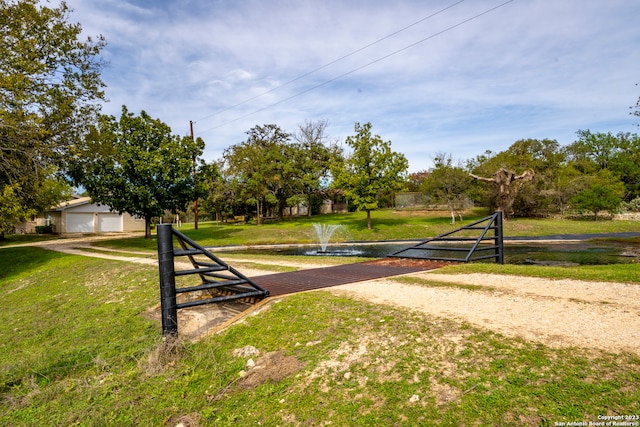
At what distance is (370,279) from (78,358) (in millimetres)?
5616

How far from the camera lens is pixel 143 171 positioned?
23.1 m

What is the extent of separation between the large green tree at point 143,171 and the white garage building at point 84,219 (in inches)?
510

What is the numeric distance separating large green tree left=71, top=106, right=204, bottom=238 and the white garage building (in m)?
12.9

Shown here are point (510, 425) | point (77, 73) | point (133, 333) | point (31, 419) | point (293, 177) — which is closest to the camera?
point (510, 425)

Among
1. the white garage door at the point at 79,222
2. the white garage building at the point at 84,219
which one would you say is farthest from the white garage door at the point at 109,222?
the white garage door at the point at 79,222

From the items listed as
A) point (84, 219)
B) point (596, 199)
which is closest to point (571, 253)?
point (596, 199)

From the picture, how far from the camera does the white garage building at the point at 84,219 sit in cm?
3631

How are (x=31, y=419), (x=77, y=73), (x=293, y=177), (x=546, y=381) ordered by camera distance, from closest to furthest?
(x=546, y=381)
(x=31, y=419)
(x=77, y=73)
(x=293, y=177)

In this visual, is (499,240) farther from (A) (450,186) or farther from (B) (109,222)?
(B) (109,222)

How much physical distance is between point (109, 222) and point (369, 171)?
2884 cm

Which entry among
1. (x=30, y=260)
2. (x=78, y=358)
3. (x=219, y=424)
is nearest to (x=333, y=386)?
(x=219, y=424)

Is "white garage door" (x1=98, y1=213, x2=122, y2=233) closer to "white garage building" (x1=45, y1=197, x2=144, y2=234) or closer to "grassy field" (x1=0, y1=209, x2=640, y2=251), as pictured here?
"white garage building" (x1=45, y1=197, x2=144, y2=234)

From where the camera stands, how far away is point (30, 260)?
1845cm

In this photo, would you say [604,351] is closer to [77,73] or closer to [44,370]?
[44,370]
